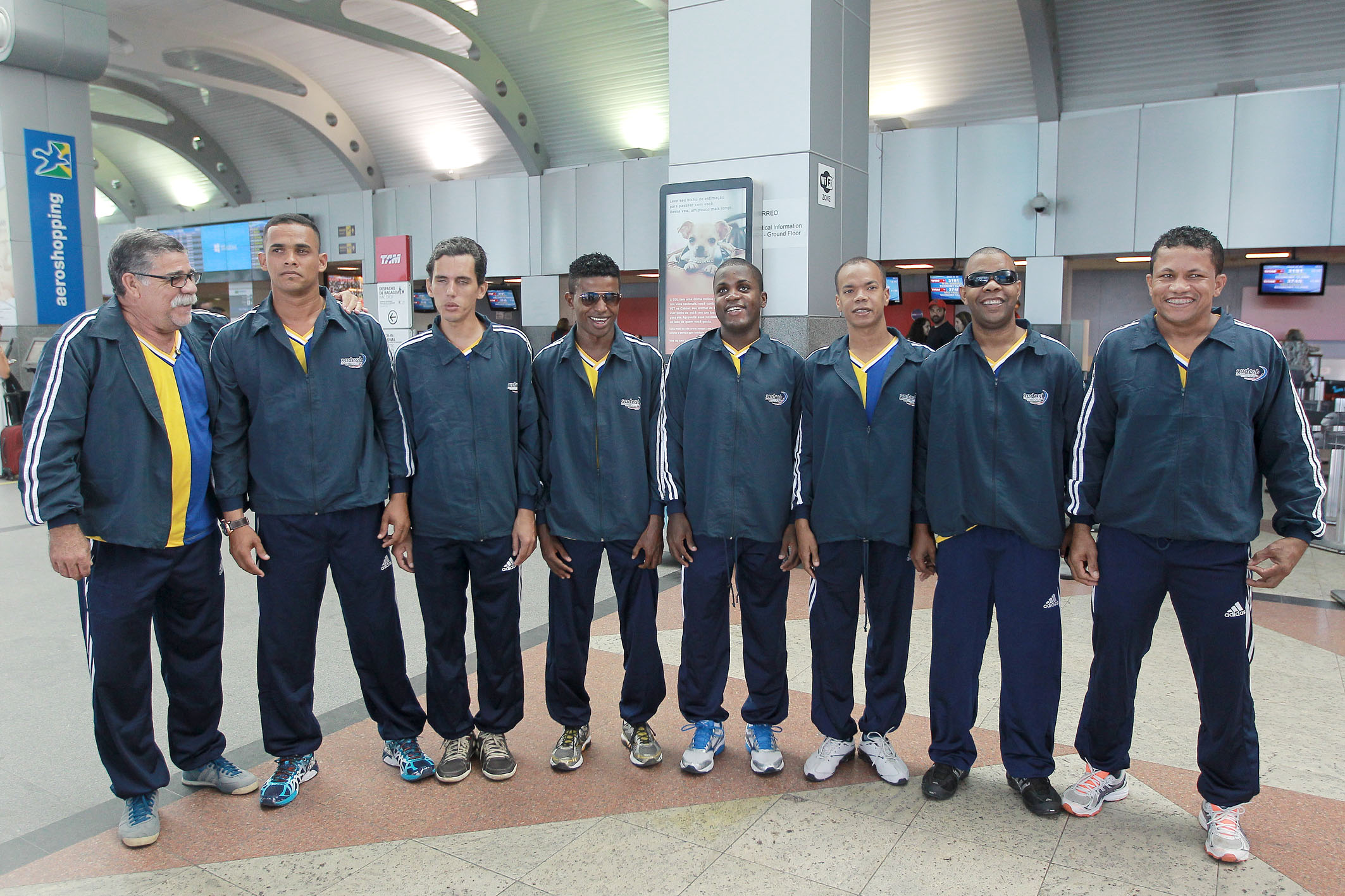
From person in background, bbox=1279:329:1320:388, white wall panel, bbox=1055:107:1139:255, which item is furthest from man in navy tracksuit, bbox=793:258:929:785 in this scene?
person in background, bbox=1279:329:1320:388

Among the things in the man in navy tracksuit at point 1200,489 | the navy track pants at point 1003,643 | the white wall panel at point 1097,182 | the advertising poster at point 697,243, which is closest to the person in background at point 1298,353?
the white wall panel at point 1097,182

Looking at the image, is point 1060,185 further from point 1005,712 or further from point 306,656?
point 306,656

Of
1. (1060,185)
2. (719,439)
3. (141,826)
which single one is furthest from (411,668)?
(1060,185)

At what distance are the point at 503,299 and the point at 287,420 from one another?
13.6 m

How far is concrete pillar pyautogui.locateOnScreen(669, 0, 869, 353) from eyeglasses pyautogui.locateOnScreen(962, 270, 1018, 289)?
277 centimetres

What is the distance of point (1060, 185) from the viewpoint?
10.7m

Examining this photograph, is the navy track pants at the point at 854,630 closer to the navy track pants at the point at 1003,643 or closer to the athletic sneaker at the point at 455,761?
the navy track pants at the point at 1003,643

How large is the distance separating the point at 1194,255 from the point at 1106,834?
68.1 inches

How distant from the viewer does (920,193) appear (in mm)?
11539

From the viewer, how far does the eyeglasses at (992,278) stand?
2.66 meters

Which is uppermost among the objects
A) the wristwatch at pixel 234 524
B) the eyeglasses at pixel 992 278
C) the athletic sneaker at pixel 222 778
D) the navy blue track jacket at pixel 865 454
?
the eyeglasses at pixel 992 278

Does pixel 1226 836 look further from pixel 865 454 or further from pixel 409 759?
pixel 409 759

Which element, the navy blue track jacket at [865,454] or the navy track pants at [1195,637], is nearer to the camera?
the navy track pants at [1195,637]

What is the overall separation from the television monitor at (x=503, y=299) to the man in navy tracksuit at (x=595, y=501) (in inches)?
520
